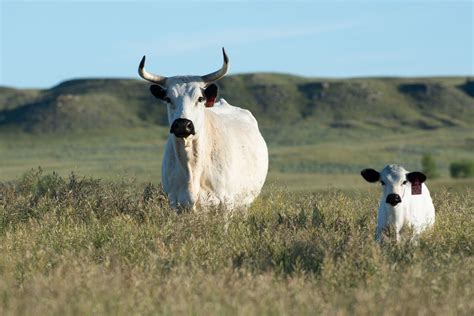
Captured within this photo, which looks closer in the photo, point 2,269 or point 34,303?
point 34,303

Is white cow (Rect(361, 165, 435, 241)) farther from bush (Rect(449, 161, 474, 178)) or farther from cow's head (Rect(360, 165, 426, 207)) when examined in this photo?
bush (Rect(449, 161, 474, 178))

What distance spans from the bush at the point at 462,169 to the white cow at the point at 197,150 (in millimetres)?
49276

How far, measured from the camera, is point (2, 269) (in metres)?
9.07

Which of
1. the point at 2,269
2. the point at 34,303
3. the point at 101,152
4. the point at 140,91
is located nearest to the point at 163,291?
the point at 34,303

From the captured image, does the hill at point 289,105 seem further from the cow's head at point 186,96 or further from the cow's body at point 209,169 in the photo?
the cow's head at point 186,96

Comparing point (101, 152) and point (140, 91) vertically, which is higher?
point (140, 91)

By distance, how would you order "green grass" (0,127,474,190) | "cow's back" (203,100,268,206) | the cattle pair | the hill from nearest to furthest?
the cattle pair < "cow's back" (203,100,268,206) < "green grass" (0,127,474,190) < the hill

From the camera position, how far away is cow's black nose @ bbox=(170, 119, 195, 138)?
11375mm

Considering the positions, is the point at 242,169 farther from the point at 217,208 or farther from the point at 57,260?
the point at 57,260

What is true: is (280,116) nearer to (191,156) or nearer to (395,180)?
(191,156)

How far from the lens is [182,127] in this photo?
1137 cm

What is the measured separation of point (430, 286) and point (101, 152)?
78363mm

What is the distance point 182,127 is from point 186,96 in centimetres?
45

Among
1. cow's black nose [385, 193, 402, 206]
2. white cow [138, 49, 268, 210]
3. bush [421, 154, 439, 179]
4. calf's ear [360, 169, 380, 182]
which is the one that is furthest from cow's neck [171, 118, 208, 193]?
bush [421, 154, 439, 179]
